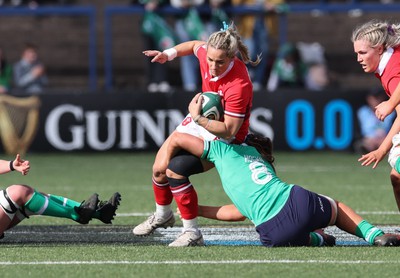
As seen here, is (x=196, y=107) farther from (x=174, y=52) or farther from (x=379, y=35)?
(x=379, y=35)

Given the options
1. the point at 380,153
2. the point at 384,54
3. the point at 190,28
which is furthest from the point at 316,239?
the point at 190,28

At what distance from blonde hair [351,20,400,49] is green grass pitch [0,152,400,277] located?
148 cm

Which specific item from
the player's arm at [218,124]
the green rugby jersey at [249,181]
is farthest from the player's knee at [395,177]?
the player's arm at [218,124]

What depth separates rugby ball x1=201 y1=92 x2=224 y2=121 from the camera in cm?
746

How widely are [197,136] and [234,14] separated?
9651mm

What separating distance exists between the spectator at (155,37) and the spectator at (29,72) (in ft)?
6.38

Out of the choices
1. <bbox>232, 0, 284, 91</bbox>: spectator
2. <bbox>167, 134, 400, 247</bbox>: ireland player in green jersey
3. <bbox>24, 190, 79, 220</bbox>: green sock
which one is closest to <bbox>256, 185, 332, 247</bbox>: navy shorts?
<bbox>167, 134, 400, 247</bbox>: ireland player in green jersey

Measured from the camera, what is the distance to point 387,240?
7.18m

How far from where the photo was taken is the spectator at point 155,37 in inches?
653

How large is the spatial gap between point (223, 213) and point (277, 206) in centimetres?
75

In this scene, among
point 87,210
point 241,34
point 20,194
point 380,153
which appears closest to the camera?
point 380,153

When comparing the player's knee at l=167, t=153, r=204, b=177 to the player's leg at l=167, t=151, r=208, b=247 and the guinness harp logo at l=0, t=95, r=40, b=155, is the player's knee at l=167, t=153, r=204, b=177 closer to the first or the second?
the player's leg at l=167, t=151, r=208, b=247

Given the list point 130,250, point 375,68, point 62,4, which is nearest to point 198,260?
point 130,250

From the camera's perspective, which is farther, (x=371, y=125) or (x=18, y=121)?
(x=18, y=121)
